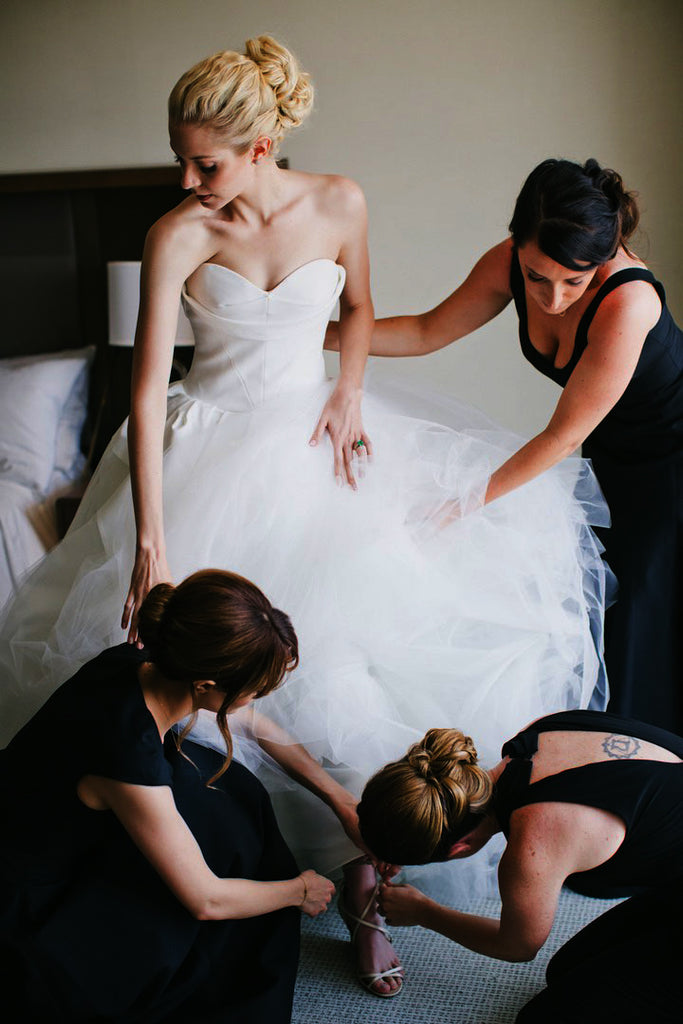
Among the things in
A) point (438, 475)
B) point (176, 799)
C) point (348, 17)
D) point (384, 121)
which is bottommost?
point (176, 799)

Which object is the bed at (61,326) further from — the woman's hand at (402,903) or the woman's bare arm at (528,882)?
the woman's bare arm at (528,882)

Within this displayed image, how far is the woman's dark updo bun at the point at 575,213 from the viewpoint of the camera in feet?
5.19

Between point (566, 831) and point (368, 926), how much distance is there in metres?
0.61

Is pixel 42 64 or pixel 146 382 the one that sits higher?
pixel 42 64

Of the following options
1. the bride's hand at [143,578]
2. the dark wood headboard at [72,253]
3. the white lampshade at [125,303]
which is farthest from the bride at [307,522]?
the dark wood headboard at [72,253]

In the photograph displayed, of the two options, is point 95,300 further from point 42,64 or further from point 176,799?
point 176,799

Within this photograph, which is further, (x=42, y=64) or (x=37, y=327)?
(x=37, y=327)

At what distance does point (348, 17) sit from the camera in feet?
10.3

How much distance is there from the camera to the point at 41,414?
343 centimetres

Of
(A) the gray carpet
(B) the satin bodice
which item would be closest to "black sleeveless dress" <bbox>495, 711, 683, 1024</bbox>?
(A) the gray carpet

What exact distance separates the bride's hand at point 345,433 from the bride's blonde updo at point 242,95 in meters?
0.54

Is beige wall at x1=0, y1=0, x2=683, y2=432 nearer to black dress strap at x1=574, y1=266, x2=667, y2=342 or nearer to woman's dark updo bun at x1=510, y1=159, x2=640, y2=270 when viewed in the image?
black dress strap at x1=574, y1=266, x2=667, y2=342

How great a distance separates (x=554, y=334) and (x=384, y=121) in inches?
62.8

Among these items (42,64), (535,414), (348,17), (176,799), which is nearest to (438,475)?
(176,799)
